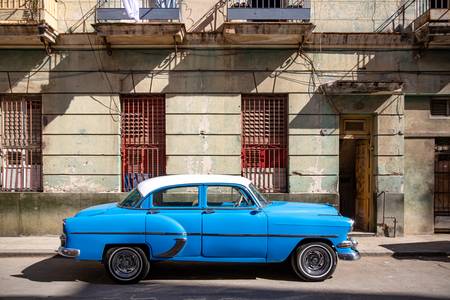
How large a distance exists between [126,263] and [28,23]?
6564mm

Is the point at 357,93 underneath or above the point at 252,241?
above

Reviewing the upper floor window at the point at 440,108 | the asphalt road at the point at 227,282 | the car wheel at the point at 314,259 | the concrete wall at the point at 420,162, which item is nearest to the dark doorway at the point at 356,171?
the concrete wall at the point at 420,162

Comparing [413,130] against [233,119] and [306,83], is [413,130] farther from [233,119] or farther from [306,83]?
[233,119]

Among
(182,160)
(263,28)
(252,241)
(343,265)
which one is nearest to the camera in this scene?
(252,241)

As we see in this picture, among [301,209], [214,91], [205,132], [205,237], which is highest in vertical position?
[214,91]

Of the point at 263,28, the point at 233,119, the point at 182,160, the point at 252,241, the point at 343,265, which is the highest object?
the point at 263,28

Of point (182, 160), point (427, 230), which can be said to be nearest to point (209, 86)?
point (182, 160)

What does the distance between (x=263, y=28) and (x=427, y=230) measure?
245 inches

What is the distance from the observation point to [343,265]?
952 centimetres

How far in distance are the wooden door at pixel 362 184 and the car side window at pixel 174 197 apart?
239 inches

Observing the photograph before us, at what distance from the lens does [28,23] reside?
11.9 m

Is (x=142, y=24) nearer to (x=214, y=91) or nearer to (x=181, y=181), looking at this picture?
(x=214, y=91)

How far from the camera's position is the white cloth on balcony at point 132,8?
11.6m

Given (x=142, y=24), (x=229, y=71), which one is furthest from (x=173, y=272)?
(x=142, y=24)
